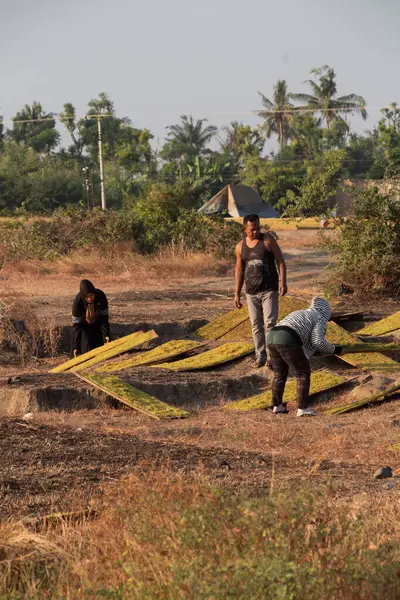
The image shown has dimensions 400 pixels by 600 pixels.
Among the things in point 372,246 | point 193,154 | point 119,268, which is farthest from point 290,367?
point 193,154

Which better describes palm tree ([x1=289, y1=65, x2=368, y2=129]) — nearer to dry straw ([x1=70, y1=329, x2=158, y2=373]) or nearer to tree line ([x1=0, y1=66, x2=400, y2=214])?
tree line ([x1=0, y1=66, x2=400, y2=214])

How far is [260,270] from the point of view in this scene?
993 cm

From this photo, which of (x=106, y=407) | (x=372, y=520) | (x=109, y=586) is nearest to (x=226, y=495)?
(x=109, y=586)

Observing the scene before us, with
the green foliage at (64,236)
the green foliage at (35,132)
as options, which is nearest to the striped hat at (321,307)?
the green foliage at (64,236)

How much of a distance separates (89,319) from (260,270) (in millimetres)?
2524

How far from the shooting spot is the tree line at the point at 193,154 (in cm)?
5131

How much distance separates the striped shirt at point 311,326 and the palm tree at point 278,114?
65.2 metres

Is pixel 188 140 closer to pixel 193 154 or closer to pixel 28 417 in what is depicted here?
pixel 193 154

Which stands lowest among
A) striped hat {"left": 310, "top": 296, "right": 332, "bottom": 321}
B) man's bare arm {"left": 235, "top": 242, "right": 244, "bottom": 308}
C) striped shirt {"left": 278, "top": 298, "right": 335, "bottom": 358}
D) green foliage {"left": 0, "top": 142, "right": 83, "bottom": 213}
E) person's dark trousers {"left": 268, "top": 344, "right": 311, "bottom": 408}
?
person's dark trousers {"left": 268, "top": 344, "right": 311, "bottom": 408}

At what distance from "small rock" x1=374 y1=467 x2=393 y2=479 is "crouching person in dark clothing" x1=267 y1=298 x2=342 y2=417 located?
6.73 ft

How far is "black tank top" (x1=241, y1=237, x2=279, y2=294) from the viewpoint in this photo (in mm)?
9938

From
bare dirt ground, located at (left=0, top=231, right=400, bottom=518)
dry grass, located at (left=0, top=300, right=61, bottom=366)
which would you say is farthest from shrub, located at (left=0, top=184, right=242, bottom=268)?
bare dirt ground, located at (left=0, top=231, right=400, bottom=518)

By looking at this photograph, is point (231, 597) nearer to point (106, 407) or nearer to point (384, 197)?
point (106, 407)

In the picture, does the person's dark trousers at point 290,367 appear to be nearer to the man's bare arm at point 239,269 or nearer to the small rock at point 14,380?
the man's bare arm at point 239,269
